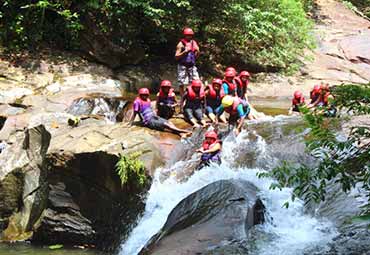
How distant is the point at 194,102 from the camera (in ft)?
33.0

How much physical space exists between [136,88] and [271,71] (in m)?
4.61

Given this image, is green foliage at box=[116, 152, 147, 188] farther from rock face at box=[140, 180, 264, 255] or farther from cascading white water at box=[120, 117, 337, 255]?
rock face at box=[140, 180, 264, 255]

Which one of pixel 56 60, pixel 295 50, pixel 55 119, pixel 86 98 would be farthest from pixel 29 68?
pixel 295 50

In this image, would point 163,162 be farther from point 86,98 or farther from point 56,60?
point 56,60

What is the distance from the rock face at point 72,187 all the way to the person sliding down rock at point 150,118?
32cm

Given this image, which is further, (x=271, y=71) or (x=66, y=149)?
(x=271, y=71)

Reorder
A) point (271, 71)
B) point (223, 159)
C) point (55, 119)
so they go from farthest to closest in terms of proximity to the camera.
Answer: point (271, 71) → point (55, 119) → point (223, 159)

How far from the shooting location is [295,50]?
16.2 m

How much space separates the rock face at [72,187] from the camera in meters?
8.55

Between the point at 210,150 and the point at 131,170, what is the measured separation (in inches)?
53.1

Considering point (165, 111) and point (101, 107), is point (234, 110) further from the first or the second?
point (101, 107)

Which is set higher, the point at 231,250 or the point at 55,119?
the point at 231,250

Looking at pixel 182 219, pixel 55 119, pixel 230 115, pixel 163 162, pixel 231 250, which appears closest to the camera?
pixel 231 250

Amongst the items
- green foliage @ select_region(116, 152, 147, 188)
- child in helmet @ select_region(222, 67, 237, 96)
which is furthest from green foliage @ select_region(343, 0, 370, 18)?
green foliage @ select_region(116, 152, 147, 188)
